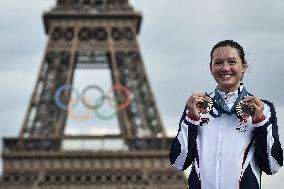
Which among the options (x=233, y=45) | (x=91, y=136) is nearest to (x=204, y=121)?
(x=233, y=45)

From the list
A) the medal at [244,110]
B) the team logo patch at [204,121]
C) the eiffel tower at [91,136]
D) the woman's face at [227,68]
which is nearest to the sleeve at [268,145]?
the medal at [244,110]

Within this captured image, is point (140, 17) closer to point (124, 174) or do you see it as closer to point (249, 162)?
point (124, 174)

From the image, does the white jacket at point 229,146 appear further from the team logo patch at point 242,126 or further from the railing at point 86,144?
the railing at point 86,144

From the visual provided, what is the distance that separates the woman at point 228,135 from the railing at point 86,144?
60600 millimetres

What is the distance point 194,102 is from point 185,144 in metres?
0.37

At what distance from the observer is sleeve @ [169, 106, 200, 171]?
21.8 ft

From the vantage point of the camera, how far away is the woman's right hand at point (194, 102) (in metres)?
6.51

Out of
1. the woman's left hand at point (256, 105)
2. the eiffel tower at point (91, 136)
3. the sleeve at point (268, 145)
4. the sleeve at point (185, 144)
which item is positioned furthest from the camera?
the eiffel tower at point (91, 136)

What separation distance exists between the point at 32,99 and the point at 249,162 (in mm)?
65680

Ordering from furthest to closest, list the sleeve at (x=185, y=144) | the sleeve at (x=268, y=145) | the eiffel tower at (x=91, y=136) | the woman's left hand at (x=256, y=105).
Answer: the eiffel tower at (x=91, y=136), the sleeve at (x=185, y=144), the sleeve at (x=268, y=145), the woman's left hand at (x=256, y=105)

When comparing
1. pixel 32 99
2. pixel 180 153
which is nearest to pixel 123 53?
pixel 32 99

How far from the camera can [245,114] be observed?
253 inches

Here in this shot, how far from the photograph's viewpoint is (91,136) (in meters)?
68.7

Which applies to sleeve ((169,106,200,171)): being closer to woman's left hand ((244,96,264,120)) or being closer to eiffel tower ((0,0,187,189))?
woman's left hand ((244,96,264,120))
